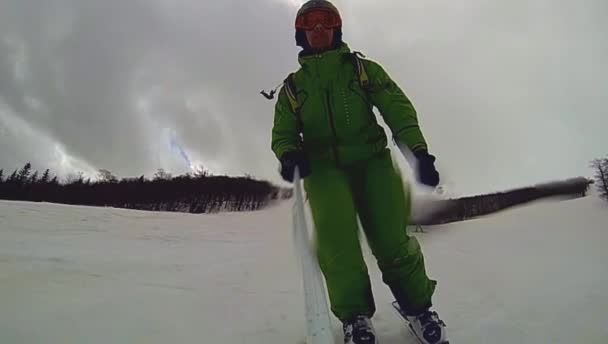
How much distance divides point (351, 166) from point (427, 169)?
0.38 m

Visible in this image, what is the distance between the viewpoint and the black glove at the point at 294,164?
1688mm

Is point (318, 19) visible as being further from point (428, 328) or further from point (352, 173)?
point (428, 328)

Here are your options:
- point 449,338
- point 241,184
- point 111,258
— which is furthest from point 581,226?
point 241,184

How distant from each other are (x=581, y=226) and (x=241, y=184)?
613 inches

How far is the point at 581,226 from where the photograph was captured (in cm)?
617

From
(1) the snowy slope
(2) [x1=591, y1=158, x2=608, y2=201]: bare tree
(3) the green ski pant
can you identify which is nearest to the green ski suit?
(3) the green ski pant

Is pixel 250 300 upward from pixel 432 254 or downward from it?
downward

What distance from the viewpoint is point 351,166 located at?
71.9 inches

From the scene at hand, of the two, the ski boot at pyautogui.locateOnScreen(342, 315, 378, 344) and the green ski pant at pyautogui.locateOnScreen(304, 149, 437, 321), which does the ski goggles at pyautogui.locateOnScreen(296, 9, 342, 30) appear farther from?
the ski boot at pyautogui.locateOnScreen(342, 315, 378, 344)

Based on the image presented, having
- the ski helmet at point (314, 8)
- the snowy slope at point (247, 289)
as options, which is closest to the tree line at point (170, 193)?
the snowy slope at point (247, 289)

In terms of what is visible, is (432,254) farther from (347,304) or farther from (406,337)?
(347,304)

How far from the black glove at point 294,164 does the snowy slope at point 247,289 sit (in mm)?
891

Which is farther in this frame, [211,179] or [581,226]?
[211,179]

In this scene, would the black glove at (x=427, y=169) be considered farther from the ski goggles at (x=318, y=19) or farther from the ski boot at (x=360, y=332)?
the ski goggles at (x=318, y=19)
